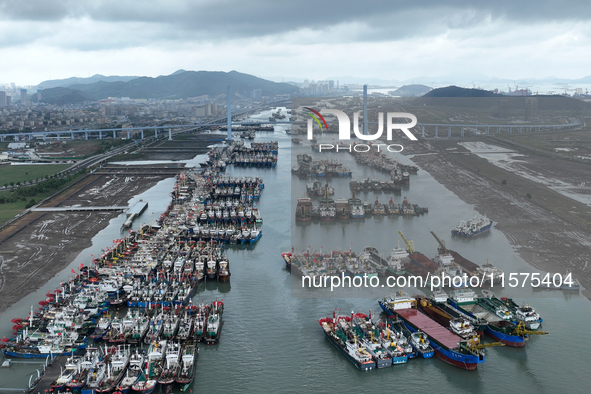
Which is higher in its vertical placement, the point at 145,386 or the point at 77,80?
the point at 77,80

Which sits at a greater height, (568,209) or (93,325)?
(568,209)

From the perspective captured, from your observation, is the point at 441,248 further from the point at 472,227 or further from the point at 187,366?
the point at 187,366

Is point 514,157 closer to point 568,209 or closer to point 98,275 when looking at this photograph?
point 568,209

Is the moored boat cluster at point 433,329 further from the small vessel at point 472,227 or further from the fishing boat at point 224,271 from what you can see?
the small vessel at point 472,227

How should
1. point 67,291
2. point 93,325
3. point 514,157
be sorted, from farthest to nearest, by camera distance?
point 514,157 < point 67,291 < point 93,325

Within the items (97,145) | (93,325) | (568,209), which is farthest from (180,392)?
(97,145)

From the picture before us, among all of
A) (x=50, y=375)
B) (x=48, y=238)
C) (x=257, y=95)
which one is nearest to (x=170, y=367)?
(x=50, y=375)

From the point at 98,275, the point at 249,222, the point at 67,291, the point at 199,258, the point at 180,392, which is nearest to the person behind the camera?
the point at 180,392
